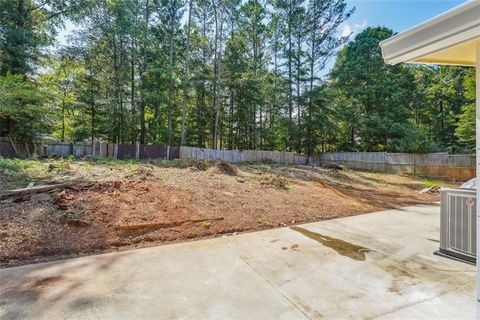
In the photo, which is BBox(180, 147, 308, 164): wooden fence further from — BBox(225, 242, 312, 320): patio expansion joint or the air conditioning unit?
the air conditioning unit

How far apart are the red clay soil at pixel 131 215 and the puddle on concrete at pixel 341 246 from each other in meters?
0.78

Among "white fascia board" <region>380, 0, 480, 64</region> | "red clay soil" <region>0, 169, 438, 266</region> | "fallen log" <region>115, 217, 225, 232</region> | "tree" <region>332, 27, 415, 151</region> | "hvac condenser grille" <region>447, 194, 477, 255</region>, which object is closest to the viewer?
"white fascia board" <region>380, 0, 480, 64</region>

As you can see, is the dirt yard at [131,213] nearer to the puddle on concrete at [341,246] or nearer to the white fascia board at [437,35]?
the puddle on concrete at [341,246]

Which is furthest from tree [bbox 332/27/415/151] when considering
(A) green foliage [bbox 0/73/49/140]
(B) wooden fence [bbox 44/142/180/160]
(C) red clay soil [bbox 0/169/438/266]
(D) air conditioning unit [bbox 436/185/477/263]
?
(A) green foliage [bbox 0/73/49/140]

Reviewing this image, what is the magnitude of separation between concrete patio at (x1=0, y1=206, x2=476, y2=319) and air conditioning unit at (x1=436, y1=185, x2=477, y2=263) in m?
0.17

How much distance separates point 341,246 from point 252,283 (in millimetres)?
1605

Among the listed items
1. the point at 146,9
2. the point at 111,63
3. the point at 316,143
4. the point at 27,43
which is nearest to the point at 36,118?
the point at 27,43

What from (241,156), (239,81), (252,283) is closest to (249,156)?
(241,156)

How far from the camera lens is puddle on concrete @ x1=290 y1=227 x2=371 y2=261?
10.2ft

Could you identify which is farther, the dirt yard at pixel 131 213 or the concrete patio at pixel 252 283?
the dirt yard at pixel 131 213

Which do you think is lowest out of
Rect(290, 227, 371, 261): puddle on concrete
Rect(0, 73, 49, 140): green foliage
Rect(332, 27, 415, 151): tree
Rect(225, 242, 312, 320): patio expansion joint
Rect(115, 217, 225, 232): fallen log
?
Rect(290, 227, 371, 261): puddle on concrete

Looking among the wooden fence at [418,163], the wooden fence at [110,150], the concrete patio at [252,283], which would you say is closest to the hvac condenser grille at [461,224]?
the concrete patio at [252,283]

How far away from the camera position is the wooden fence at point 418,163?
44.7 ft

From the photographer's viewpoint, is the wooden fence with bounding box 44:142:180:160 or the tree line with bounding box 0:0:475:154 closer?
the wooden fence with bounding box 44:142:180:160
